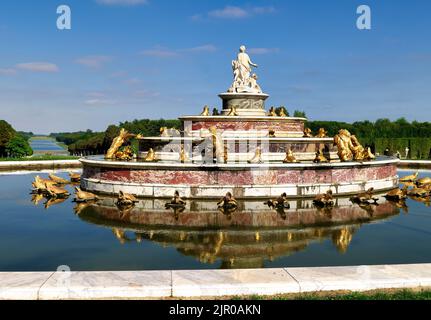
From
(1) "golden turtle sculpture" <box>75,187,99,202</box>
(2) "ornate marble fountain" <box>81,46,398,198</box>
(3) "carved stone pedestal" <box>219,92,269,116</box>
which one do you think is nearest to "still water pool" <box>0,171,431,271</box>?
(1) "golden turtle sculpture" <box>75,187,99,202</box>

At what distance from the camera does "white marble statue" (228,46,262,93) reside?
32.0m

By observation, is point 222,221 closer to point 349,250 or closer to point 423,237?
point 349,250

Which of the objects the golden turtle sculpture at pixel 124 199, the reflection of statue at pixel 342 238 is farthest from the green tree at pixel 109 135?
the reflection of statue at pixel 342 238

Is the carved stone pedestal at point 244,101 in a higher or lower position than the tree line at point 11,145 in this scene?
higher

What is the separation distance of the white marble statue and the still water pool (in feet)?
50.9

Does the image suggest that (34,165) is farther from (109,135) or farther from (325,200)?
(109,135)

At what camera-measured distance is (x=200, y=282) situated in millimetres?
7766

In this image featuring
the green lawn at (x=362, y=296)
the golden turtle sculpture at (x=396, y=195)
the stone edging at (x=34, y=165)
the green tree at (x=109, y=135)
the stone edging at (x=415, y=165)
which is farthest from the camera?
the green tree at (x=109, y=135)

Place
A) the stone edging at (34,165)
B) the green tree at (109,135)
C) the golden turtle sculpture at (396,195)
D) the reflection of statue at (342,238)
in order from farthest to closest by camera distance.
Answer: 1. the green tree at (109,135)
2. the stone edging at (34,165)
3. the golden turtle sculpture at (396,195)
4. the reflection of statue at (342,238)

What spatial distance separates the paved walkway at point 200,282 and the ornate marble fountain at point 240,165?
35.1 ft

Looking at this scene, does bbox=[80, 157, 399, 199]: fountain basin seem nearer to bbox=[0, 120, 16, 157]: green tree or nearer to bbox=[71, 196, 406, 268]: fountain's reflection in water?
bbox=[71, 196, 406, 268]: fountain's reflection in water

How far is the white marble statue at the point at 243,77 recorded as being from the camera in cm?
3203

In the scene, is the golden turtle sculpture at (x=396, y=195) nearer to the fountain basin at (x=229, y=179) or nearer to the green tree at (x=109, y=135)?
the fountain basin at (x=229, y=179)

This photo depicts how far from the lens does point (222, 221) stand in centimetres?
1452
